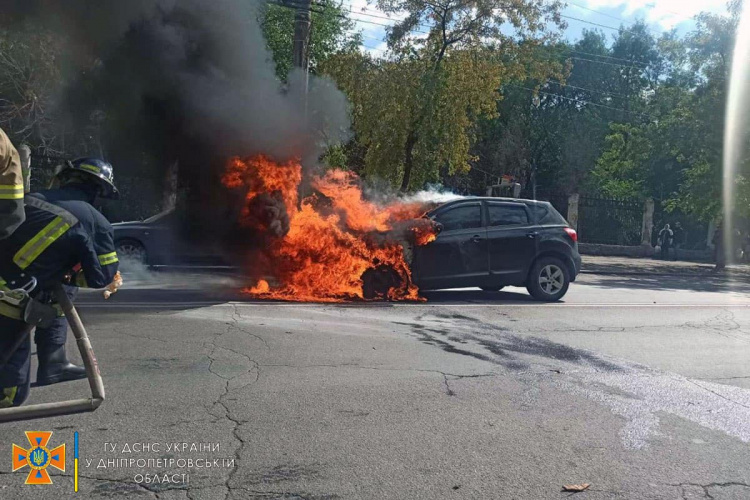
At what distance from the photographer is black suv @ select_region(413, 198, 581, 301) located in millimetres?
9664

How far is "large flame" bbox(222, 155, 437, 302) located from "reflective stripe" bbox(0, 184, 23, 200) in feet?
21.6

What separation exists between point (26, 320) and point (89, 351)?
321mm

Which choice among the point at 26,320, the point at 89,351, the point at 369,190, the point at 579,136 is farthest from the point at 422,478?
the point at 579,136

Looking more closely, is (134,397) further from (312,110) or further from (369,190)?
(312,110)

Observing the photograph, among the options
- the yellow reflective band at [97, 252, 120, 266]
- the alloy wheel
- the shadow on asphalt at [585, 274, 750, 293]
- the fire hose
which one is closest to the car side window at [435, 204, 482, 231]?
the alloy wheel

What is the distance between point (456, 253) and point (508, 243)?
0.94 metres

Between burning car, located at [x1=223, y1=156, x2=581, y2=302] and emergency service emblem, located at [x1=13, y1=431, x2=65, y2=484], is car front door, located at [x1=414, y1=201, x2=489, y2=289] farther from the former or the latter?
emergency service emblem, located at [x1=13, y1=431, x2=65, y2=484]

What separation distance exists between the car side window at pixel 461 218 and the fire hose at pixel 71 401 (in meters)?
7.12

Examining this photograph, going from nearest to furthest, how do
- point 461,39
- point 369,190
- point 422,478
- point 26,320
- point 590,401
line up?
point 26,320, point 422,478, point 590,401, point 369,190, point 461,39

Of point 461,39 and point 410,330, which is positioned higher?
point 461,39

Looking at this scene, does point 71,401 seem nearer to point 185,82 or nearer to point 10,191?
point 10,191

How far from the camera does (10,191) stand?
277 cm

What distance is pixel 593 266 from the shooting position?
19312 millimetres

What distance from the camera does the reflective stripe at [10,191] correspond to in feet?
9.04
